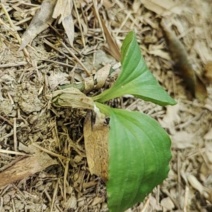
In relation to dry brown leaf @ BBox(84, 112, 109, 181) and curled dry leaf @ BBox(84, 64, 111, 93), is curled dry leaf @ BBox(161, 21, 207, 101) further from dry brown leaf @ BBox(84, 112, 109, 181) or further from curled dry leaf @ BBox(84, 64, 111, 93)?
dry brown leaf @ BBox(84, 112, 109, 181)

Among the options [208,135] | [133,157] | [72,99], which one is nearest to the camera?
[133,157]

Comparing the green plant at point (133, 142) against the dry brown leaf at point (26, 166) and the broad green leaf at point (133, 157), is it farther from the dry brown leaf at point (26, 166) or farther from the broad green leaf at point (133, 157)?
the dry brown leaf at point (26, 166)


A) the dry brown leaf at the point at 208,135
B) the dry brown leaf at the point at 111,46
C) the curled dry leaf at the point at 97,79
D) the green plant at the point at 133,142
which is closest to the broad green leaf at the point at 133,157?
the green plant at the point at 133,142

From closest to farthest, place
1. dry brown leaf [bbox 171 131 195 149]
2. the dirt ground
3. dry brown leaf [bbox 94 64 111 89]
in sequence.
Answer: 1. the dirt ground
2. dry brown leaf [bbox 94 64 111 89]
3. dry brown leaf [bbox 171 131 195 149]

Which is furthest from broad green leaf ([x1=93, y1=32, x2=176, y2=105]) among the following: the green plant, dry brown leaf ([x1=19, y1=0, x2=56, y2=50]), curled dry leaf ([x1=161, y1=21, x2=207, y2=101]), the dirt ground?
curled dry leaf ([x1=161, y1=21, x2=207, y2=101])

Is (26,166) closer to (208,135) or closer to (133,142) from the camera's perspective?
(133,142)

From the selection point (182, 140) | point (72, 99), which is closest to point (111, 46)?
point (72, 99)
